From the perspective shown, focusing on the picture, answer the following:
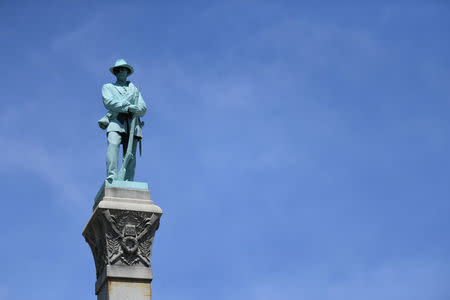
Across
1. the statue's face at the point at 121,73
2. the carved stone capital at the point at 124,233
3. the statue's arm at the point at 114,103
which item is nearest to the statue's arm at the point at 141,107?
the statue's arm at the point at 114,103

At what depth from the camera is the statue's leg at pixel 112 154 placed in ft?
87.7

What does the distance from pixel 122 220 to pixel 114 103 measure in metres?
4.00

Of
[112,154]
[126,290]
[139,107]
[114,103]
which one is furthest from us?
[139,107]

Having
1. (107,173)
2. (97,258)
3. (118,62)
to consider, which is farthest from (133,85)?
(97,258)

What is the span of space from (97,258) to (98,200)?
5.80 ft

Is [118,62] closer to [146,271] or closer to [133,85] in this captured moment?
[133,85]

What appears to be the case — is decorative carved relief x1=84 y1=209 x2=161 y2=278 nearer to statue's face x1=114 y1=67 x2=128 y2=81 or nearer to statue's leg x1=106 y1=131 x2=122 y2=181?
statue's leg x1=106 y1=131 x2=122 y2=181

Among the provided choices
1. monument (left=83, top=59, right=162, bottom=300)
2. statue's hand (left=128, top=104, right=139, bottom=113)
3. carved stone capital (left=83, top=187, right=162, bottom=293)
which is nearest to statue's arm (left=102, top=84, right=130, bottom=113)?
monument (left=83, top=59, right=162, bottom=300)

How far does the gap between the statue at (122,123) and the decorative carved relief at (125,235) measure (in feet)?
5.05

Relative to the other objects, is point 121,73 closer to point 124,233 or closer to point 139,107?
point 139,107

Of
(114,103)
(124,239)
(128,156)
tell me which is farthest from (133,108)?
(124,239)

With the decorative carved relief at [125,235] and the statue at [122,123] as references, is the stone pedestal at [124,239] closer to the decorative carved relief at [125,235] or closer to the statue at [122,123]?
the decorative carved relief at [125,235]

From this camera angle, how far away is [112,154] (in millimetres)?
27000

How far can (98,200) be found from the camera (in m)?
26.7
